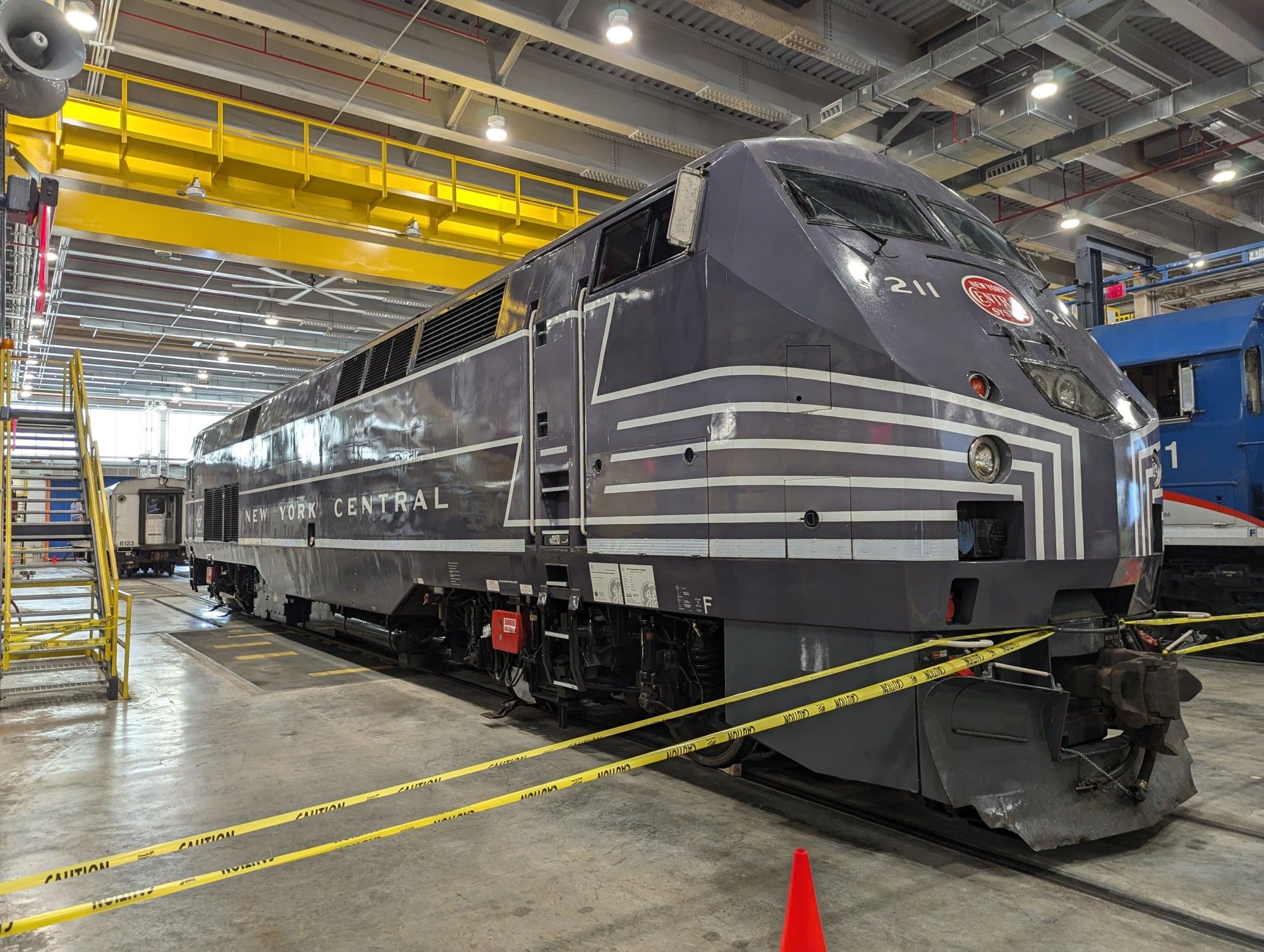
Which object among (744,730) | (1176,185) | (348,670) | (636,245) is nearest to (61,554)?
(348,670)

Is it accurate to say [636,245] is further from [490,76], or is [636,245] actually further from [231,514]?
[231,514]

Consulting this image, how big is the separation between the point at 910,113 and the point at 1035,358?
826cm

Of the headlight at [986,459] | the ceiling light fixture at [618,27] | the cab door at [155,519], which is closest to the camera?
the headlight at [986,459]

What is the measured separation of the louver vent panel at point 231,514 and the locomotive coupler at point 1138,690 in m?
12.2

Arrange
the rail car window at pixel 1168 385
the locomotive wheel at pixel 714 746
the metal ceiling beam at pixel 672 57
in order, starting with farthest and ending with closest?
the rail car window at pixel 1168 385 < the metal ceiling beam at pixel 672 57 < the locomotive wheel at pixel 714 746

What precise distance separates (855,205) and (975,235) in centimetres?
91

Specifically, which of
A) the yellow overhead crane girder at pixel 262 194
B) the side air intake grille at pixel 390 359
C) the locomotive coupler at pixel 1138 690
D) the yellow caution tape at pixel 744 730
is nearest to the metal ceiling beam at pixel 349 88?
the yellow overhead crane girder at pixel 262 194

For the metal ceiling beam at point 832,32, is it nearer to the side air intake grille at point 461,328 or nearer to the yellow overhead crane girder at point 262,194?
the yellow overhead crane girder at point 262,194

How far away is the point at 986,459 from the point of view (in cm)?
394

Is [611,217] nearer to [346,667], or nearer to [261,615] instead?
[346,667]

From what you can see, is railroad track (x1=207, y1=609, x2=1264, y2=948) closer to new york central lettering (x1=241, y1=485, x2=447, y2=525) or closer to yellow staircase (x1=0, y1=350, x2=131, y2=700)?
new york central lettering (x1=241, y1=485, x2=447, y2=525)

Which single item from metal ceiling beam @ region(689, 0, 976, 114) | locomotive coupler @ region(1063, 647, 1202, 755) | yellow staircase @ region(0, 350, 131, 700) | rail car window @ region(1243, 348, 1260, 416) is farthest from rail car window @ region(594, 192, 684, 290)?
rail car window @ region(1243, 348, 1260, 416)

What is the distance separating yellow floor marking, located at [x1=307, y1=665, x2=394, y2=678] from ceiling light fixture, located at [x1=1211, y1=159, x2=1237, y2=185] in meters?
12.8

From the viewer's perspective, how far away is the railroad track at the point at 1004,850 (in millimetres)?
3195
